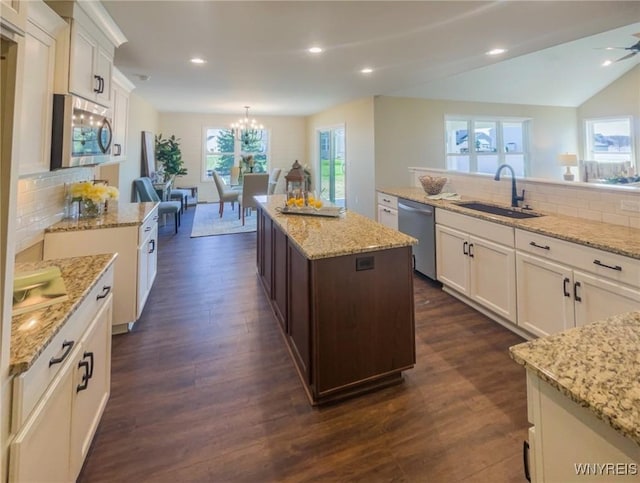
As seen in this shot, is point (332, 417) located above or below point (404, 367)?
below

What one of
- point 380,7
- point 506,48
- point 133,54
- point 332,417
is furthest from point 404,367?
point 133,54

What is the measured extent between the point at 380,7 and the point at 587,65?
6521 millimetres

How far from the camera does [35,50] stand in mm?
1771

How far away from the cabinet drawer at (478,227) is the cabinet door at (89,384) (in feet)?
8.98

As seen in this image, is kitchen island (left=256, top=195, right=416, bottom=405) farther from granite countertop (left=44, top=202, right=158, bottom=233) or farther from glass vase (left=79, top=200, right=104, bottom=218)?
glass vase (left=79, top=200, right=104, bottom=218)

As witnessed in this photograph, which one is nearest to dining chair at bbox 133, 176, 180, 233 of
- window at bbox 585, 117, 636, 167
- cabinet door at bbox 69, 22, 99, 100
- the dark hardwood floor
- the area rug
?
the area rug

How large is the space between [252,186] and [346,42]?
157 inches

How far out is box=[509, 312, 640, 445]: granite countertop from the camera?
0.62 m

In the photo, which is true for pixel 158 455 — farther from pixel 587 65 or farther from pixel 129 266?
pixel 587 65

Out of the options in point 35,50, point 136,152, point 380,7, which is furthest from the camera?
point 136,152

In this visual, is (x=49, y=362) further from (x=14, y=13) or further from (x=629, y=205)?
(x=629, y=205)

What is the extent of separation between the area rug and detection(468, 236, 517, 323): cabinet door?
167 inches

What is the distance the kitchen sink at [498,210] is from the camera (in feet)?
9.55

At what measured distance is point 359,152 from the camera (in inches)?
251
